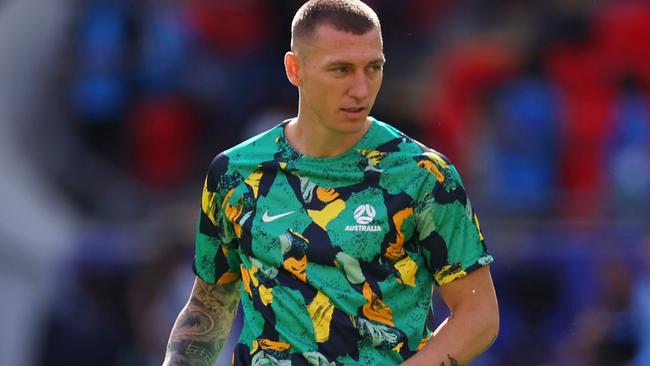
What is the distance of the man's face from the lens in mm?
4875

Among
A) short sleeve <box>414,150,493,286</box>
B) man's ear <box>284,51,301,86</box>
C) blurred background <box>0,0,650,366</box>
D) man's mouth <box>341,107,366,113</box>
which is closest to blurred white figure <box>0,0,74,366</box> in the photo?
blurred background <box>0,0,650,366</box>

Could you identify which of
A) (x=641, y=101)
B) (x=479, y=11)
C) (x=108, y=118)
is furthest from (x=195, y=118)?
(x=641, y=101)

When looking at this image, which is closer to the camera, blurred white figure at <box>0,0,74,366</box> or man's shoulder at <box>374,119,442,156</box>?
man's shoulder at <box>374,119,442,156</box>

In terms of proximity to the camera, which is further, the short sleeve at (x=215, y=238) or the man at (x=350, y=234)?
the short sleeve at (x=215, y=238)

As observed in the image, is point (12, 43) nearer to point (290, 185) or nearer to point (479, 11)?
point (479, 11)

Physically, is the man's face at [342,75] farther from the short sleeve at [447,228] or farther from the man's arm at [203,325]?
the man's arm at [203,325]

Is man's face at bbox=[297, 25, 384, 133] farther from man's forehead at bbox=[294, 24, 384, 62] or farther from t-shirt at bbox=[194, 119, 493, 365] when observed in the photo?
t-shirt at bbox=[194, 119, 493, 365]

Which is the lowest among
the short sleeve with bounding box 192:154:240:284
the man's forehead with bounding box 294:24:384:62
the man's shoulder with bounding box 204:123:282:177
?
the short sleeve with bounding box 192:154:240:284

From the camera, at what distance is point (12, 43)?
12.5 metres

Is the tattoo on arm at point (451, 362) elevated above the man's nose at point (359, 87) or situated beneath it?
situated beneath

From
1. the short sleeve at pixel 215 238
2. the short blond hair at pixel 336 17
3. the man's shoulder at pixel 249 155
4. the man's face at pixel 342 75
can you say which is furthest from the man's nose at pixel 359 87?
the short sleeve at pixel 215 238

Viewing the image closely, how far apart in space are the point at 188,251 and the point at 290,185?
19.3 ft

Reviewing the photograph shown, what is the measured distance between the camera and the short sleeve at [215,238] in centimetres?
522

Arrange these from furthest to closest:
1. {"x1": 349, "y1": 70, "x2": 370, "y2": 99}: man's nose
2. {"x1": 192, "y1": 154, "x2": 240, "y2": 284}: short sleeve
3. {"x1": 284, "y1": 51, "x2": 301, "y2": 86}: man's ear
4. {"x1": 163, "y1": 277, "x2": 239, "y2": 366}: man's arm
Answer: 1. {"x1": 163, "y1": 277, "x2": 239, "y2": 366}: man's arm
2. {"x1": 192, "y1": 154, "x2": 240, "y2": 284}: short sleeve
3. {"x1": 284, "y1": 51, "x2": 301, "y2": 86}: man's ear
4. {"x1": 349, "y1": 70, "x2": 370, "y2": 99}: man's nose
